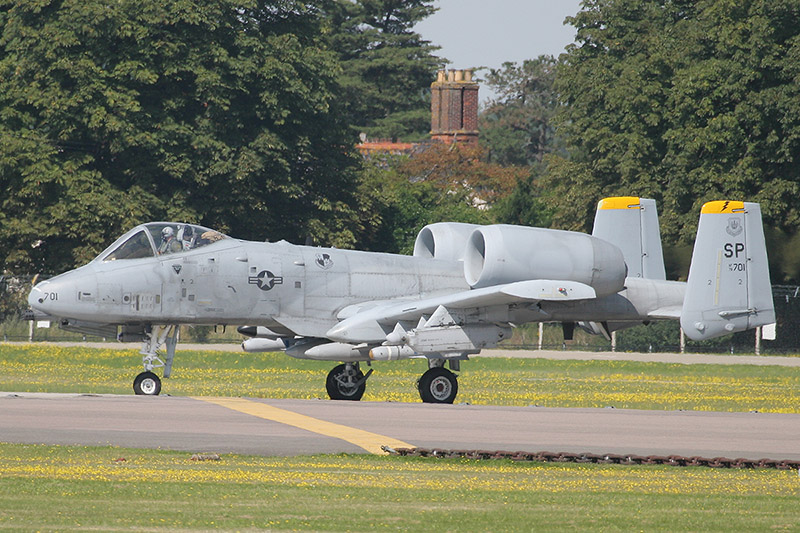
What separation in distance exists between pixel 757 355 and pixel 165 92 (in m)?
28.6

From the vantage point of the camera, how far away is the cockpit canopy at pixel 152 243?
76.2 ft

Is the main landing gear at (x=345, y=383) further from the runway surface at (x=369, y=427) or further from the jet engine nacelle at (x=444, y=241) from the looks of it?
the runway surface at (x=369, y=427)

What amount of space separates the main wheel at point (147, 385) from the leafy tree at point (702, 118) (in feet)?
103

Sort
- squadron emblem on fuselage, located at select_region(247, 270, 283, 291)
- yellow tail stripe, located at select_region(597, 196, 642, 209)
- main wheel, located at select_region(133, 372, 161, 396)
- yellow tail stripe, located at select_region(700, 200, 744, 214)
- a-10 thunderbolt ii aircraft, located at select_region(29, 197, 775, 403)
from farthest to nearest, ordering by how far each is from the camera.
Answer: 1. yellow tail stripe, located at select_region(597, 196, 642, 209)
2. yellow tail stripe, located at select_region(700, 200, 744, 214)
3. squadron emblem on fuselage, located at select_region(247, 270, 283, 291)
4. main wheel, located at select_region(133, 372, 161, 396)
5. a-10 thunderbolt ii aircraft, located at select_region(29, 197, 775, 403)

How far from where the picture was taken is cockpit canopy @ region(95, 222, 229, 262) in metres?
23.2

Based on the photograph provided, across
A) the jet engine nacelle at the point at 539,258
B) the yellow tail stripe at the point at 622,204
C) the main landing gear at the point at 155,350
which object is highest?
the yellow tail stripe at the point at 622,204

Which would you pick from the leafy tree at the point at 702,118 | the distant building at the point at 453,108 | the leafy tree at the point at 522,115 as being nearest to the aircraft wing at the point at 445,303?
the leafy tree at the point at 702,118

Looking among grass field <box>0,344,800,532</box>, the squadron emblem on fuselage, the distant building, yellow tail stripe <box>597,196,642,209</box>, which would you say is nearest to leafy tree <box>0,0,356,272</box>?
yellow tail stripe <box>597,196,642,209</box>

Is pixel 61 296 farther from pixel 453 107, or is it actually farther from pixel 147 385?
pixel 453 107

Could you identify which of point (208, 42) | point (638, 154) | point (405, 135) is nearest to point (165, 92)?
point (208, 42)

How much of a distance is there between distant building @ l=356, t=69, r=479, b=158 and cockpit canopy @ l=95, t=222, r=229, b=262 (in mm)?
84038

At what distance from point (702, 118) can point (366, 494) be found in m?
43.0

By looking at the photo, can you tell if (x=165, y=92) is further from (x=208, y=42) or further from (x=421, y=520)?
(x=421, y=520)

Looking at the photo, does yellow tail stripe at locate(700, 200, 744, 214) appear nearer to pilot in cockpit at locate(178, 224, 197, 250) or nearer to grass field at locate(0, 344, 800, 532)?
pilot in cockpit at locate(178, 224, 197, 250)
